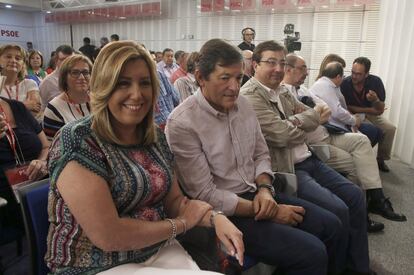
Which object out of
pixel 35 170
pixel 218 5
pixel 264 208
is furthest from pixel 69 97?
pixel 218 5

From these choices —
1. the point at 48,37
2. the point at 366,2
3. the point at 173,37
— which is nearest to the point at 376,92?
the point at 366,2

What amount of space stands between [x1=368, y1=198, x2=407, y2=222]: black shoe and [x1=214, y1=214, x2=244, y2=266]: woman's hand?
2143 mm

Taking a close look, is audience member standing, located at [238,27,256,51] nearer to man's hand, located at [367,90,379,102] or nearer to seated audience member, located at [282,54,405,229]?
man's hand, located at [367,90,379,102]

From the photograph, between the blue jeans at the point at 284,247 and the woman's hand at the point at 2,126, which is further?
the woman's hand at the point at 2,126

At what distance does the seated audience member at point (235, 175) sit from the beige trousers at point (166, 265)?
13.4 inches

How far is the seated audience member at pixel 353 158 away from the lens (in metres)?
2.77

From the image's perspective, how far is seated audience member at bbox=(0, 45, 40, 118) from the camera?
296cm

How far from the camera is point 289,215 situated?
1.62 meters

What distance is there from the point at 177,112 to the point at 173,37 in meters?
7.02

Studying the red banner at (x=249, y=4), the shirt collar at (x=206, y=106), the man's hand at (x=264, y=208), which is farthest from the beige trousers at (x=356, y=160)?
the red banner at (x=249, y=4)

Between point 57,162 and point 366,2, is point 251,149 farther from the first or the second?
point 366,2

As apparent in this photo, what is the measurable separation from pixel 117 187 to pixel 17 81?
2706 mm

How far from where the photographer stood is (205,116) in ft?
5.35

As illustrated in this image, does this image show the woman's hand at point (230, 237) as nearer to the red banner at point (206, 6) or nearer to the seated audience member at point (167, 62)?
the seated audience member at point (167, 62)
